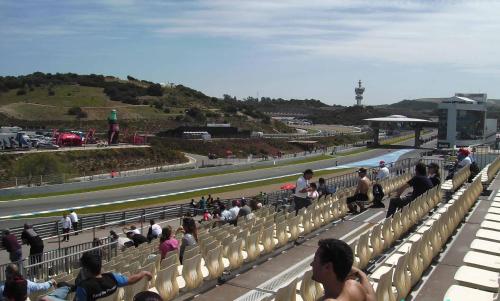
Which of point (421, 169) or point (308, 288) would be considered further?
point (421, 169)

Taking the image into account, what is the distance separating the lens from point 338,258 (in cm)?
383

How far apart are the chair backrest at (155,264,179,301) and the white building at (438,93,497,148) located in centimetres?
9434

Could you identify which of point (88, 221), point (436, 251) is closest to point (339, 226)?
point (436, 251)

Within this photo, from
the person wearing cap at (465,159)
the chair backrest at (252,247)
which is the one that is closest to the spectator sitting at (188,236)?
the chair backrest at (252,247)

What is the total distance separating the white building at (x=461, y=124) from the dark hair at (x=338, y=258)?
320ft

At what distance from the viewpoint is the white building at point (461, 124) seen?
316 ft

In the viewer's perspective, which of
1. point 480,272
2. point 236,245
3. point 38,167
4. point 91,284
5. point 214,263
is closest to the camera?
point 91,284

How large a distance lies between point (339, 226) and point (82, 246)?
721cm

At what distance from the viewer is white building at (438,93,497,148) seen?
96375 millimetres

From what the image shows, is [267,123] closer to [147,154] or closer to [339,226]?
[147,154]

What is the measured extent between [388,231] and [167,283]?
4.80 metres

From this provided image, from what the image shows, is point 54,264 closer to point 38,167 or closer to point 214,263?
point 214,263

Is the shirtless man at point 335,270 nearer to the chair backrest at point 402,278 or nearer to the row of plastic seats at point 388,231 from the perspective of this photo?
the chair backrest at point 402,278

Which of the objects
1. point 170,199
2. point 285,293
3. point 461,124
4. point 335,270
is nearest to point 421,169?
point 285,293
